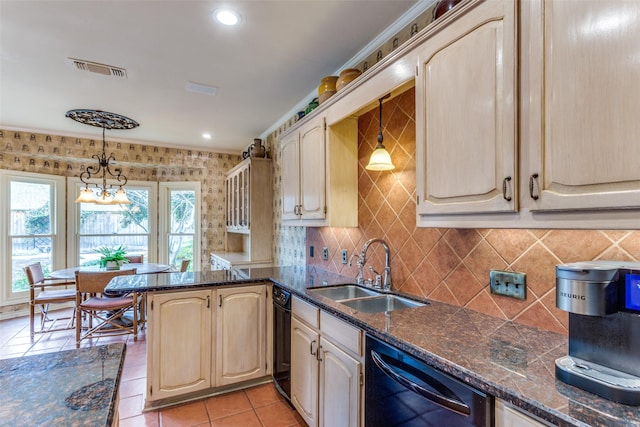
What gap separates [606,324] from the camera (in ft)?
2.76

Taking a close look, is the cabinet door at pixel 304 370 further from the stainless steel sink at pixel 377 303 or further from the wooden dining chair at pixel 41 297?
the wooden dining chair at pixel 41 297

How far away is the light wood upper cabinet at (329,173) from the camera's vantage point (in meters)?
2.36

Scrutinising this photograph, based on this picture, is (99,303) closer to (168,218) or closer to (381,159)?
(168,218)

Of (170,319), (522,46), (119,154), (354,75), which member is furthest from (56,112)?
(522,46)

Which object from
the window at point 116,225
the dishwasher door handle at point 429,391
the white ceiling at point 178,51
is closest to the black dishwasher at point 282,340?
the dishwasher door handle at point 429,391

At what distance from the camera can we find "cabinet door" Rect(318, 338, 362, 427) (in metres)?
1.50

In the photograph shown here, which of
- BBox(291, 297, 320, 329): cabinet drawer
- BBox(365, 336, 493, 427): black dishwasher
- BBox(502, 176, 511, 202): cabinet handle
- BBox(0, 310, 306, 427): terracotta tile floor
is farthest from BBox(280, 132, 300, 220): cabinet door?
BBox(502, 176, 511, 202): cabinet handle

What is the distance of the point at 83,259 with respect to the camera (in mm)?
4957

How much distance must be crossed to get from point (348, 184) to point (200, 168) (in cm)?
379

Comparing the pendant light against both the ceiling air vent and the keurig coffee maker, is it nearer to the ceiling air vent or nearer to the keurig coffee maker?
the keurig coffee maker

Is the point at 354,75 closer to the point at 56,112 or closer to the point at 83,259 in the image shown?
the point at 56,112

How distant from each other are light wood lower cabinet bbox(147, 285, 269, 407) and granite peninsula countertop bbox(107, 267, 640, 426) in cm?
78

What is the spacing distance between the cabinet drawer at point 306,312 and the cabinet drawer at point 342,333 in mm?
63

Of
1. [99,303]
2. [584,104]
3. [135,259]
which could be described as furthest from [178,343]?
[135,259]
